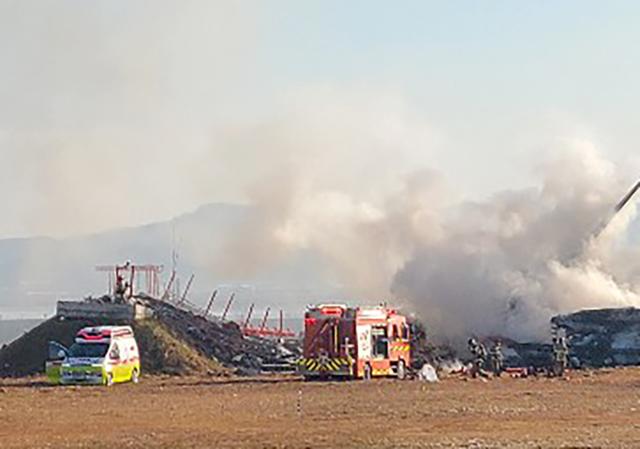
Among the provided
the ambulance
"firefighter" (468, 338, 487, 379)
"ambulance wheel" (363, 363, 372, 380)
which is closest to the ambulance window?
the ambulance

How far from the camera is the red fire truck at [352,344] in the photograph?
185 ft

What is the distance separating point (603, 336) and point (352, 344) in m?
17.6

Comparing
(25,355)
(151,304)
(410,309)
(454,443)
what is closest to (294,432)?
(454,443)

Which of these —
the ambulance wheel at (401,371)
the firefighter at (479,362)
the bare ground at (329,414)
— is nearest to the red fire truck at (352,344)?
the ambulance wheel at (401,371)

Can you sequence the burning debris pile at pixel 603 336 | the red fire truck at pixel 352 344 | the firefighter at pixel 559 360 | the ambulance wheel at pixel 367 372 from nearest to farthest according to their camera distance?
the red fire truck at pixel 352 344, the ambulance wheel at pixel 367 372, the firefighter at pixel 559 360, the burning debris pile at pixel 603 336

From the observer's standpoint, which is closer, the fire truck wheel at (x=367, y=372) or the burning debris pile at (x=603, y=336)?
the fire truck wheel at (x=367, y=372)

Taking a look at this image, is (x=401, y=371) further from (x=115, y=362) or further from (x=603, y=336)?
(x=603, y=336)

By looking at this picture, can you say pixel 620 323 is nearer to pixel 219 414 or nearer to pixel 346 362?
pixel 346 362

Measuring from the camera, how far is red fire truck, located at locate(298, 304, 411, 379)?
185 feet

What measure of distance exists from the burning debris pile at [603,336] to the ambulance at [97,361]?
76.3 feet

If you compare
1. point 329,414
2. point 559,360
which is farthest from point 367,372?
point 329,414

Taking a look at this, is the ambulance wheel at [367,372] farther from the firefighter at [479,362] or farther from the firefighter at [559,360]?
the firefighter at [559,360]

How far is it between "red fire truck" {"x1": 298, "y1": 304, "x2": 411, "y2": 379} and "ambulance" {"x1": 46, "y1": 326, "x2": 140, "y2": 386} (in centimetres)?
741

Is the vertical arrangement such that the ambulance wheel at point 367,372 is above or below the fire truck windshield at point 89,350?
below
